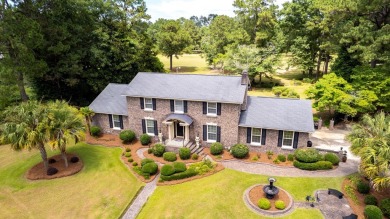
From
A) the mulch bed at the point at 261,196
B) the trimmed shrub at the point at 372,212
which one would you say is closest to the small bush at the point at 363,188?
the trimmed shrub at the point at 372,212

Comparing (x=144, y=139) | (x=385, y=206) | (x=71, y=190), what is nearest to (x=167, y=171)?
(x=144, y=139)

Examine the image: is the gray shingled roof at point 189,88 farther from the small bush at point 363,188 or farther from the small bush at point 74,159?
the small bush at point 363,188

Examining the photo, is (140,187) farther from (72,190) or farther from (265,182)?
(265,182)

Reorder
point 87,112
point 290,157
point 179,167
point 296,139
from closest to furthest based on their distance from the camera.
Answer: point 179,167, point 290,157, point 296,139, point 87,112

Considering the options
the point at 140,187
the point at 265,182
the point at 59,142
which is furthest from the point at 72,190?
the point at 265,182

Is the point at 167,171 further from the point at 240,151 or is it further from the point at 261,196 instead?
the point at 261,196

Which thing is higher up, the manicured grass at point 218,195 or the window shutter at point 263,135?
the window shutter at point 263,135
